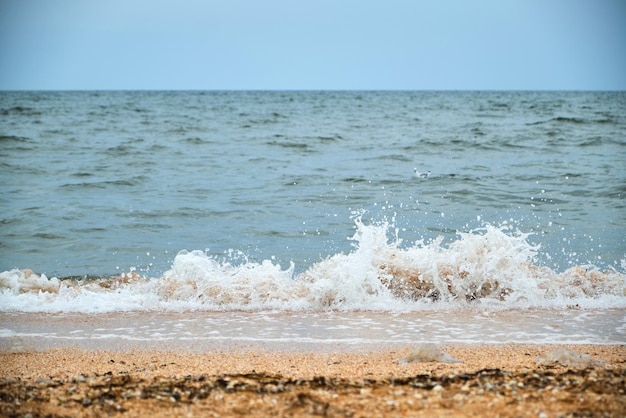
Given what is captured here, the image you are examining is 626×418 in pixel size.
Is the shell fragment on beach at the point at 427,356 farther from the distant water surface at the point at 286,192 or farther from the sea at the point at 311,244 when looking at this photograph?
the distant water surface at the point at 286,192

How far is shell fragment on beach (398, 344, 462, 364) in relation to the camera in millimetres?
4203

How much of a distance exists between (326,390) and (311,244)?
18.1ft

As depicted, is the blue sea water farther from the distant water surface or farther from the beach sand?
the beach sand

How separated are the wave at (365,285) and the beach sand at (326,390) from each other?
2162mm

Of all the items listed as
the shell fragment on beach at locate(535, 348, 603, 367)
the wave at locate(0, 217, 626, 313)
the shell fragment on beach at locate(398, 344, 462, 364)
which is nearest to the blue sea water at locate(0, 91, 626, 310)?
the wave at locate(0, 217, 626, 313)

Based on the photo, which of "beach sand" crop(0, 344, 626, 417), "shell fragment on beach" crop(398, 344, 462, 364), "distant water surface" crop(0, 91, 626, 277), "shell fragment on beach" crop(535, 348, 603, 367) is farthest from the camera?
"distant water surface" crop(0, 91, 626, 277)

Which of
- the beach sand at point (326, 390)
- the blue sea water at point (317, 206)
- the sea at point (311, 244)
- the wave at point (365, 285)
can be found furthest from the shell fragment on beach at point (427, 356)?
the blue sea water at point (317, 206)

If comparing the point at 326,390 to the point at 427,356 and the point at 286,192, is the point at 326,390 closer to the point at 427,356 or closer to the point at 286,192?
the point at 427,356

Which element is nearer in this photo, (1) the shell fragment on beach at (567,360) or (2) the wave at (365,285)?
(1) the shell fragment on beach at (567,360)

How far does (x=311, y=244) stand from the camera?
8742mm

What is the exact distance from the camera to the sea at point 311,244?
5.71 metres

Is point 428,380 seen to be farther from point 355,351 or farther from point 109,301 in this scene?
point 109,301

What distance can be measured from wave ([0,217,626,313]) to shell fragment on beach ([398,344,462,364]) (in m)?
2.04

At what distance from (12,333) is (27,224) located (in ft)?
15.9
